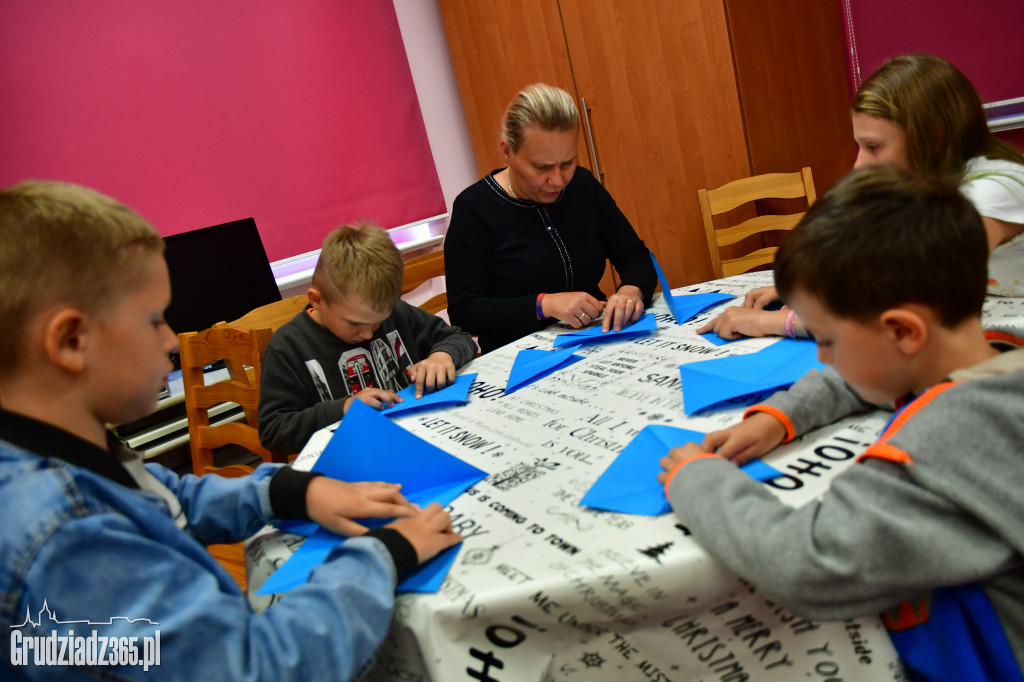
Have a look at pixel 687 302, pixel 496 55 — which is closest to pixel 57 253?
pixel 687 302

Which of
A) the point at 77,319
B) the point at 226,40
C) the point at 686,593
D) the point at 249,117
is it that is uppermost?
the point at 226,40

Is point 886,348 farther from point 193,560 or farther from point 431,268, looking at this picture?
point 431,268

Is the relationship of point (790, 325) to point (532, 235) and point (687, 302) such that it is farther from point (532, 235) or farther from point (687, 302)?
point (532, 235)

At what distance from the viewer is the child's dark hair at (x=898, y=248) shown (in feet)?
2.09

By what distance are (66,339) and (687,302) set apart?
126 cm

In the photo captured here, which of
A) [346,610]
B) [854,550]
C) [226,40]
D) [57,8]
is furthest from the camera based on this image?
[226,40]

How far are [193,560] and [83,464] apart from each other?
145mm

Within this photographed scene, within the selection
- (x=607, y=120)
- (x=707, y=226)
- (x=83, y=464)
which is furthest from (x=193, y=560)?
(x=607, y=120)

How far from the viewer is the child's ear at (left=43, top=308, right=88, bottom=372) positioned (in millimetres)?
653

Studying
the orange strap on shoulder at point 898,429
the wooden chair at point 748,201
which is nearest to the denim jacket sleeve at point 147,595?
the orange strap on shoulder at point 898,429

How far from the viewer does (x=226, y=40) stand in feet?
9.26

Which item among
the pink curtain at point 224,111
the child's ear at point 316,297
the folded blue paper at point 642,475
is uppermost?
the pink curtain at point 224,111

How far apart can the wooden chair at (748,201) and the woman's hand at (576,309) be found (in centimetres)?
111

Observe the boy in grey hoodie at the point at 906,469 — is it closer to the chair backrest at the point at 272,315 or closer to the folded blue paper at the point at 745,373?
the folded blue paper at the point at 745,373
